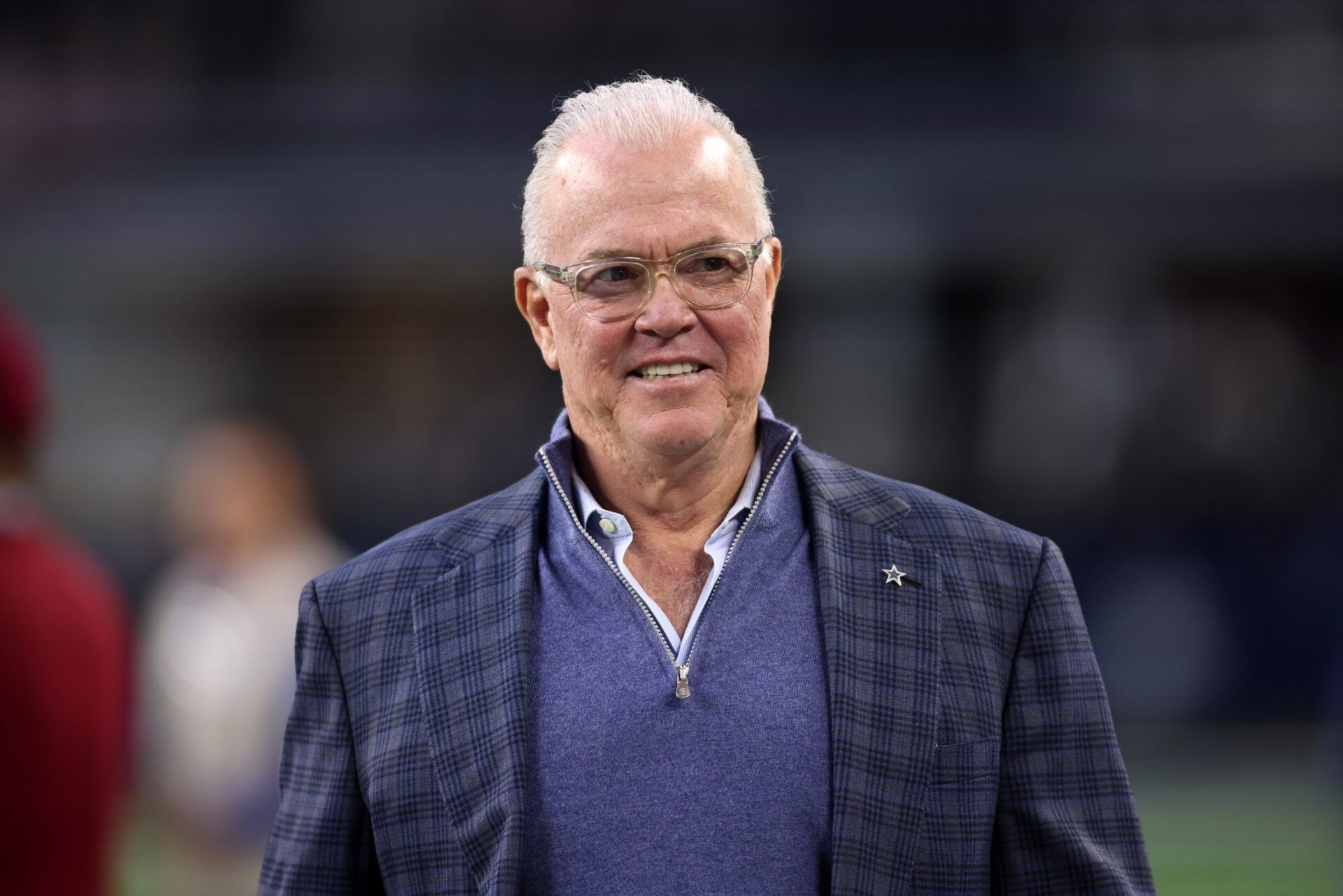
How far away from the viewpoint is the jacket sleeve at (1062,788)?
2133 mm

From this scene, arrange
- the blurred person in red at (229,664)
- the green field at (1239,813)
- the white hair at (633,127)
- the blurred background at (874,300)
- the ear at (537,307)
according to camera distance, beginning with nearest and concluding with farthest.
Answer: the white hair at (633,127), the ear at (537,307), the blurred person in red at (229,664), the green field at (1239,813), the blurred background at (874,300)

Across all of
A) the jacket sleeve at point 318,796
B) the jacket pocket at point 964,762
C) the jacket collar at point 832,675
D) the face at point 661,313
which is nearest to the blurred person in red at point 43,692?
the jacket sleeve at point 318,796

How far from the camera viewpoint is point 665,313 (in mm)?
2307

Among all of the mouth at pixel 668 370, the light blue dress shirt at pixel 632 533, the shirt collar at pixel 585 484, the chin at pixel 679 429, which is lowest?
the light blue dress shirt at pixel 632 533

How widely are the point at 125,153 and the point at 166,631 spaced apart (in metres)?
5.82

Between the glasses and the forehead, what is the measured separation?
2 cm

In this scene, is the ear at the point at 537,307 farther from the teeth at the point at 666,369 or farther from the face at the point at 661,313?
the teeth at the point at 666,369

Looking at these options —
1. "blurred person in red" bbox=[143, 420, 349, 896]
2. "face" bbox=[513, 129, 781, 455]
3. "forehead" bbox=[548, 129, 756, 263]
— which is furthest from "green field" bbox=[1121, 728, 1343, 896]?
"forehead" bbox=[548, 129, 756, 263]

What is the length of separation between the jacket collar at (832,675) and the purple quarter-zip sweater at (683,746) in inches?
1.6

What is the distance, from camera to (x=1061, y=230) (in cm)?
1091

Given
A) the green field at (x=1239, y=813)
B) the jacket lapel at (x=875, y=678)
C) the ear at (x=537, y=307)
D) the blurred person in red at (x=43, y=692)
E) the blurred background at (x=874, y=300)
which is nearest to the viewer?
the jacket lapel at (x=875, y=678)

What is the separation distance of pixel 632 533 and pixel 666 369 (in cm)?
Answer: 28

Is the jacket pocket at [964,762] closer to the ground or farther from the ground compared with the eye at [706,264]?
closer to the ground

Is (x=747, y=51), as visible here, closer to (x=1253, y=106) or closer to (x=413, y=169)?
(x=413, y=169)
